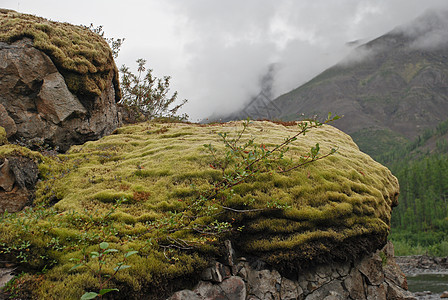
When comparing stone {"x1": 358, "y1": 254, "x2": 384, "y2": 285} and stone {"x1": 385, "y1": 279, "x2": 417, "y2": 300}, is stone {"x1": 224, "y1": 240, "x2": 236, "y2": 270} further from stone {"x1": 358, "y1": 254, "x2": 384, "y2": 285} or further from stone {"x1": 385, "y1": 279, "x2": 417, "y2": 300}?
stone {"x1": 385, "y1": 279, "x2": 417, "y2": 300}

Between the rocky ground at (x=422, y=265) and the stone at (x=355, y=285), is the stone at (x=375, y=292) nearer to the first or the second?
the stone at (x=355, y=285)

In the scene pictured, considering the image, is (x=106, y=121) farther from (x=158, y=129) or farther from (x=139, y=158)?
(x=139, y=158)

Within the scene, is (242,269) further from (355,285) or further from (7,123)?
(7,123)

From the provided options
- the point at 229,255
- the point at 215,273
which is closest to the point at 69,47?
the point at 229,255

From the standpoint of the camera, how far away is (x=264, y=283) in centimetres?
695

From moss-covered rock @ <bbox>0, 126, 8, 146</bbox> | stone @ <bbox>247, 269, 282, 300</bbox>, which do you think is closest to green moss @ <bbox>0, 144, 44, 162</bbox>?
moss-covered rock @ <bbox>0, 126, 8, 146</bbox>

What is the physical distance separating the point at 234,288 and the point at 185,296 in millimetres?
1138

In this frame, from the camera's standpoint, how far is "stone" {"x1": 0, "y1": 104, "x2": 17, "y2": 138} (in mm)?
11297

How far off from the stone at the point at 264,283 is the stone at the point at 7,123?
10540 mm

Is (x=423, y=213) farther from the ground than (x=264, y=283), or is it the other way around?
(x=264, y=283)

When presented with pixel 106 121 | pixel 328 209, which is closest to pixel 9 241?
pixel 328 209

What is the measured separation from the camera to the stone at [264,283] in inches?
268

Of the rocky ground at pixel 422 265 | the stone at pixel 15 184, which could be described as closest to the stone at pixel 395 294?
the stone at pixel 15 184

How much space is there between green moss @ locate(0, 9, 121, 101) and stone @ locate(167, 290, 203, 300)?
11.2 m
